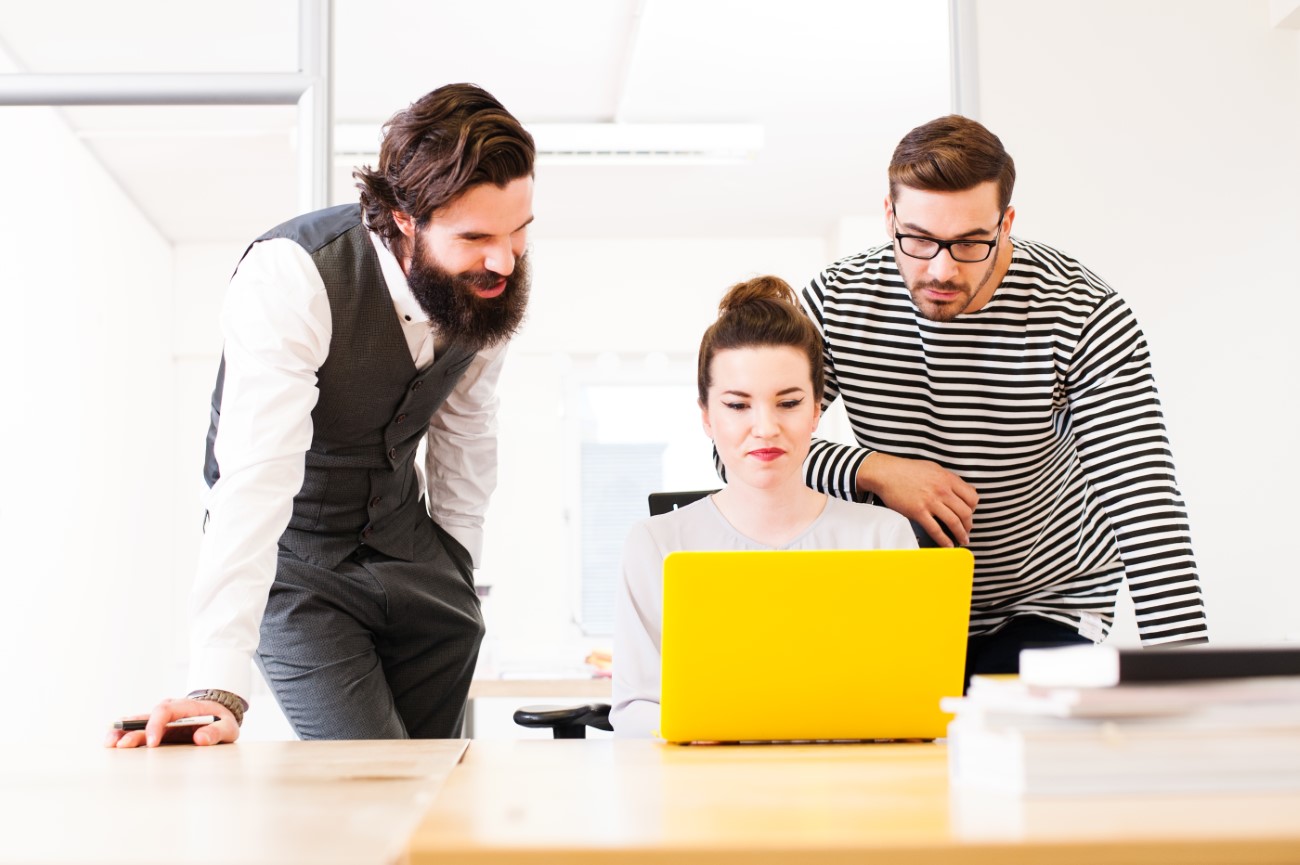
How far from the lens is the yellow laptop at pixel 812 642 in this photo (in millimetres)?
1119

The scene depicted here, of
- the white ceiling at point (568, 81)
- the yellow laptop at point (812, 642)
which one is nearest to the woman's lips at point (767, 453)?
the yellow laptop at point (812, 642)

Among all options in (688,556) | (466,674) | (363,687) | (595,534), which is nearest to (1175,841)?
(688,556)

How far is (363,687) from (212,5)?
2396 millimetres

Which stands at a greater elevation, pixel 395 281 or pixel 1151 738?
pixel 395 281

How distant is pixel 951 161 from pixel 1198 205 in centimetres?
97

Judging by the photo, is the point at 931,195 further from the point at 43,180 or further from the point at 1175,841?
the point at 43,180

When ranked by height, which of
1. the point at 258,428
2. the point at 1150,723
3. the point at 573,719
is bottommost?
the point at 573,719

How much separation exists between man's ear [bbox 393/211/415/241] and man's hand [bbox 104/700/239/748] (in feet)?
2.52

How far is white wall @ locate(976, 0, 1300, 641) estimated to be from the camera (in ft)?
7.54

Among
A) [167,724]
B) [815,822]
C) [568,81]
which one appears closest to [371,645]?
[167,724]

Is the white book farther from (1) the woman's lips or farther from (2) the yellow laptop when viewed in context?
(1) the woman's lips

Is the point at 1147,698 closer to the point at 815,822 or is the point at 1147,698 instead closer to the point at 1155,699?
the point at 1155,699

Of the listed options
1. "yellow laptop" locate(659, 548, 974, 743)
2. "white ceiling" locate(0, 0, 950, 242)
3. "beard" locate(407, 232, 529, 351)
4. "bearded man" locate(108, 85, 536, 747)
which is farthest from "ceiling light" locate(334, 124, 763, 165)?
"yellow laptop" locate(659, 548, 974, 743)

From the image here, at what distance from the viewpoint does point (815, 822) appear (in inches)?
27.9
